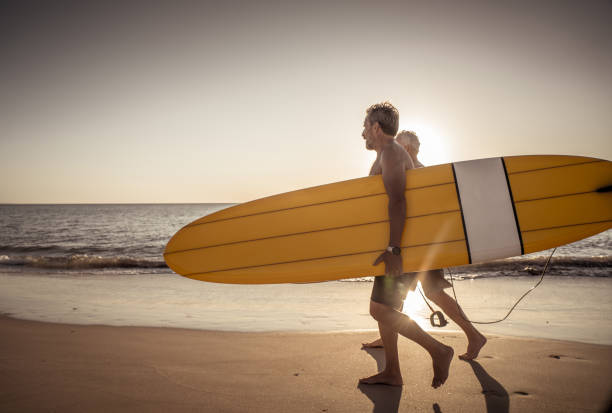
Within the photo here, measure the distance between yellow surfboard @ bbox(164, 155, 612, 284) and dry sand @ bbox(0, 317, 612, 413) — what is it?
21.9 inches

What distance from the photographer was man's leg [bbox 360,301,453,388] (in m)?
1.85

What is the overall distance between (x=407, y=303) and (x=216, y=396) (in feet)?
8.87

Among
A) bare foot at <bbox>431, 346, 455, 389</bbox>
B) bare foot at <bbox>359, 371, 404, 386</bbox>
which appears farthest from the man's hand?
bare foot at <bbox>359, 371, 404, 386</bbox>

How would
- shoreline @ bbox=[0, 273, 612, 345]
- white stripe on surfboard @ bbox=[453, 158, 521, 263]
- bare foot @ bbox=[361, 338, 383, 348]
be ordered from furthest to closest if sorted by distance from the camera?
1. shoreline @ bbox=[0, 273, 612, 345]
2. bare foot @ bbox=[361, 338, 383, 348]
3. white stripe on surfboard @ bbox=[453, 158, 521, 263]

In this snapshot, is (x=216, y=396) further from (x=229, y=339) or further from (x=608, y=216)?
(x=608, y=216)

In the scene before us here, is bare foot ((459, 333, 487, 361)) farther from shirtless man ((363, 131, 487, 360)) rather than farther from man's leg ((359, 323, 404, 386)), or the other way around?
man's leg ((359, 323, 404, 386))

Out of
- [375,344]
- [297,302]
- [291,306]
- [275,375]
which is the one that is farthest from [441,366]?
[297,302]

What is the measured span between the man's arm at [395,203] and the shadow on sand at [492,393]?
758 mm

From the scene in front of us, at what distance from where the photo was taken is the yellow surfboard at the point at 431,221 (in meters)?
2.29

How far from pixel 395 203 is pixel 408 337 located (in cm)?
70

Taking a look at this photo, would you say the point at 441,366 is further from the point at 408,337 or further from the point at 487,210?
the point at 487,210

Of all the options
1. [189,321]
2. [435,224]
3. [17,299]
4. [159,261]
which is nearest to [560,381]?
[435,224]

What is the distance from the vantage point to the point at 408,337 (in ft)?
6.19

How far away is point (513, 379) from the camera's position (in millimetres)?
2066
